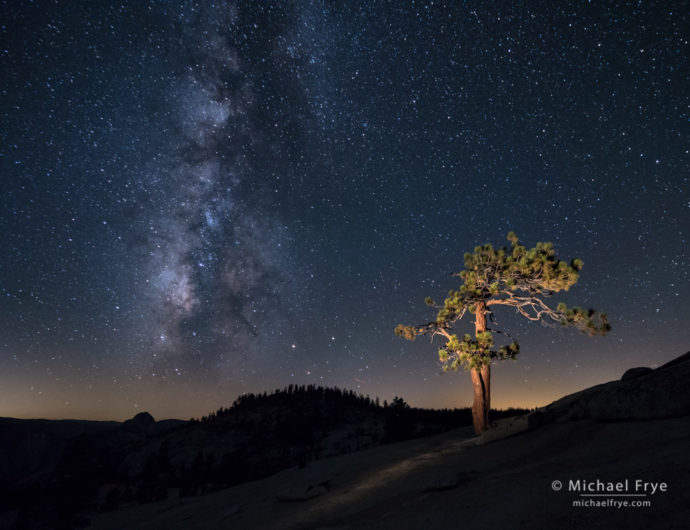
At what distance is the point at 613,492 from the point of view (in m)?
3.67

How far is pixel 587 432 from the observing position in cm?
676

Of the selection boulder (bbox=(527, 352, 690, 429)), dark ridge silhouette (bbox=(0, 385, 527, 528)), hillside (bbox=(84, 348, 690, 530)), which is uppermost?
boulder (bbox=(527, 352, 690, 429))

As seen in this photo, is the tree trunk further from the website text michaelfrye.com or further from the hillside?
the website text michaelfrye.com

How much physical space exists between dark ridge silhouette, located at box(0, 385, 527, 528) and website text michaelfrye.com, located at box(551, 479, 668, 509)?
1463 cm

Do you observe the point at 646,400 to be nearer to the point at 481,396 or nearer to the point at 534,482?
the point at 534,482

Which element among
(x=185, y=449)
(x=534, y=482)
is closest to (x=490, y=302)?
(x=534, y=482)

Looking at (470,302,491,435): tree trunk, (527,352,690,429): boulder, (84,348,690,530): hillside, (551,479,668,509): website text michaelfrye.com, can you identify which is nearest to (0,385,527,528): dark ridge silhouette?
(84,348,690,530): hillside

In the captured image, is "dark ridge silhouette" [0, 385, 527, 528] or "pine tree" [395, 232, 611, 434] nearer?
"pine tree" [395, 232, 611, 434]

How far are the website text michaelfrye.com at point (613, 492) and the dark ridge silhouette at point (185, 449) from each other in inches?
576

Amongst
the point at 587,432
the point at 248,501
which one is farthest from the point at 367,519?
the point at 248,501

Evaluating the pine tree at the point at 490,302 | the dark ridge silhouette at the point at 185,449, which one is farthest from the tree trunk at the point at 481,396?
the dark ridge silhouette at the point at 185,449

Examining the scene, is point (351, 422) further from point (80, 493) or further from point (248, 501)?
point (248, 501)

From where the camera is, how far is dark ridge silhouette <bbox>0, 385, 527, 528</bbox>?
19656 mm

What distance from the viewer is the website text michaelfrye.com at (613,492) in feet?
11.1
